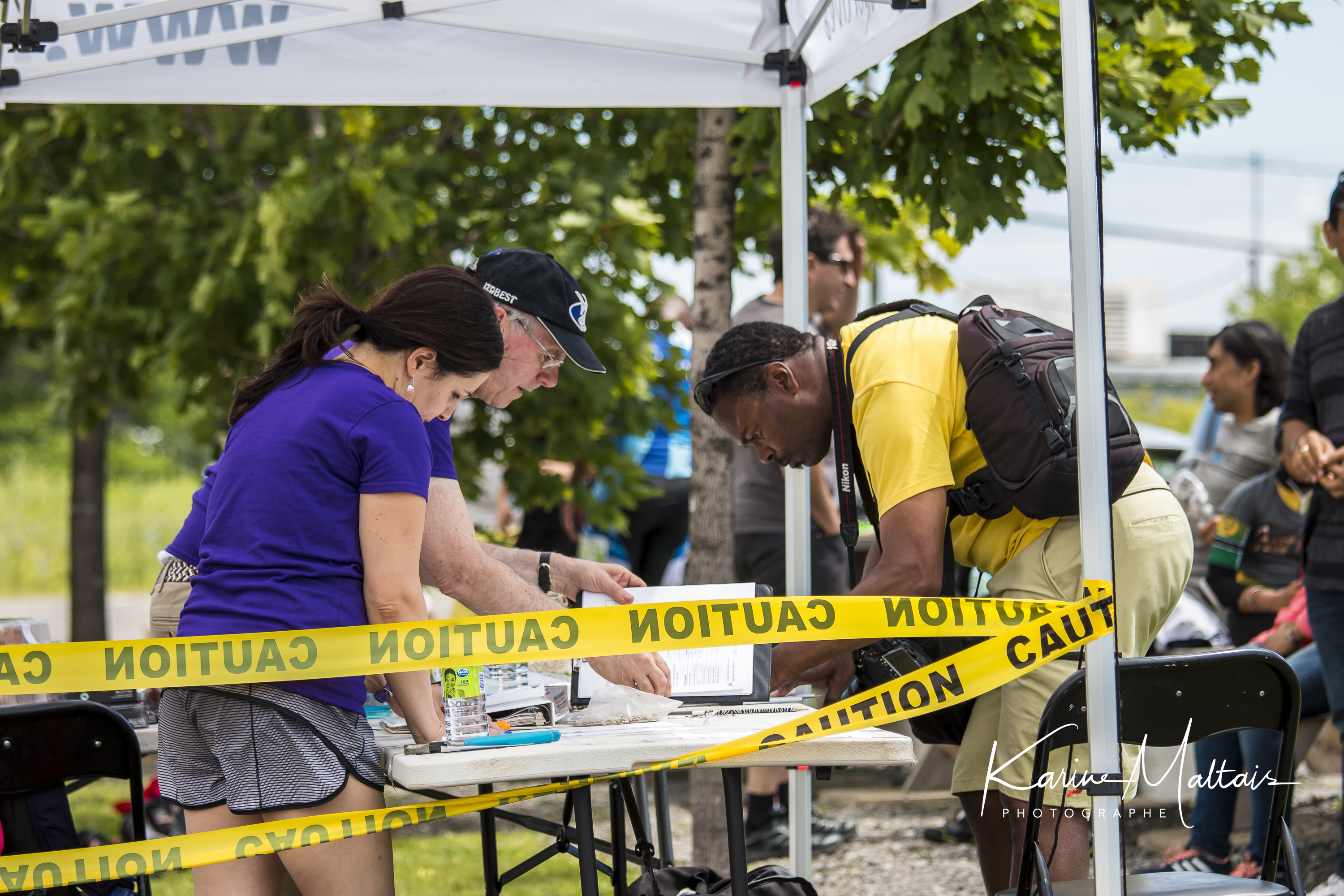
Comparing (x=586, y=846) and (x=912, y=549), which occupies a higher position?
(x=912, y=549)

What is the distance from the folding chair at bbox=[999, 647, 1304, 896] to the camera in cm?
229

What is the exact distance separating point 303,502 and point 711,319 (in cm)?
234

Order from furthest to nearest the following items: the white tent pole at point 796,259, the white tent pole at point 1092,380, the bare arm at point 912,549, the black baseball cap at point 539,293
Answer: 1. the white tent pole at point 796,259
2. the black baseball cap at point 539,293
3. the bare arm at point 912,549
4. the white tent pole at point 1092,380

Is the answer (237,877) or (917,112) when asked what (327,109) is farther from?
(237,877)

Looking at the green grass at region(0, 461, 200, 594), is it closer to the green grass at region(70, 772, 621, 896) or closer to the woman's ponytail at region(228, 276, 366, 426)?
the green grass at region(70, 772, 621, 896)

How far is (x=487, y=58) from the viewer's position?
3.57 m

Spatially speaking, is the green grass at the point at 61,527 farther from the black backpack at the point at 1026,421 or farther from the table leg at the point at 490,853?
the black backpack at the point at 1026,421

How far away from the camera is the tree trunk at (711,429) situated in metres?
4.28

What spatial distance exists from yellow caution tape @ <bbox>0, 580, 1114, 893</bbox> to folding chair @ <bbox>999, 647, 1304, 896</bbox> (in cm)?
10

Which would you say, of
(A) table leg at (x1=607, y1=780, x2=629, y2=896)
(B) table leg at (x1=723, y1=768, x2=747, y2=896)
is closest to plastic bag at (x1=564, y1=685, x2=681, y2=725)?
(A) table leg at (x1=607, y1=780, x2=629, y2=896)

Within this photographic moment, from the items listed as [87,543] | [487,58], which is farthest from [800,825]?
[87,543]

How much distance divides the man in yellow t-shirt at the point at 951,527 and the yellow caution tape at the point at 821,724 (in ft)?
0.64

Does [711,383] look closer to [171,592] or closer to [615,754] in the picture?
[615,754]

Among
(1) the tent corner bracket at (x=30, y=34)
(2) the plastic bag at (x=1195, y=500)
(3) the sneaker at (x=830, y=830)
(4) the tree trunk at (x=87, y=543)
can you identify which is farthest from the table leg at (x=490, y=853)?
(4) the tree trunk at (x=87, y=543)
